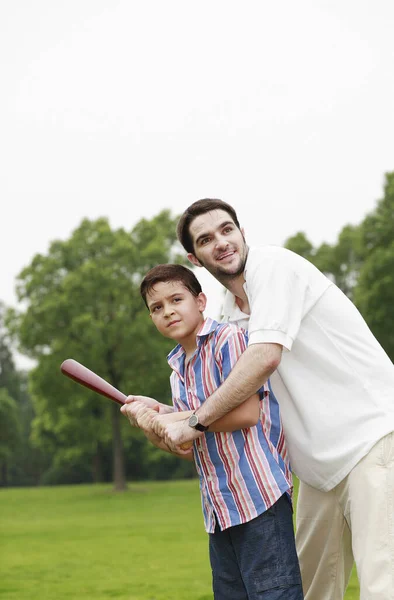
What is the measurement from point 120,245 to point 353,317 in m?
31.0

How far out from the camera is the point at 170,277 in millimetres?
3754

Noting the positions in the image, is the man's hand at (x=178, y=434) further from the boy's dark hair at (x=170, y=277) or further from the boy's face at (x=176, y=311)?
the boy's dark hair at (x=170, y=277)

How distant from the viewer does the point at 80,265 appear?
3591 centimetres

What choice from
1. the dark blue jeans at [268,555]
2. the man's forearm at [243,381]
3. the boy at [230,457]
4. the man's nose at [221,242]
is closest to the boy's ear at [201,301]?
the boy at [230,457]

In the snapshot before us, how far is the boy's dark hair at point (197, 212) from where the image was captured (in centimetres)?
394

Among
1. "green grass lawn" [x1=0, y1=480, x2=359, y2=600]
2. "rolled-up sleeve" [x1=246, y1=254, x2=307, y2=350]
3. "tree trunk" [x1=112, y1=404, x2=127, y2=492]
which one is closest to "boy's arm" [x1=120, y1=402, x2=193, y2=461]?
"rolled-up sleeve" [x1=246, y1=254, x2=307, y2=350]

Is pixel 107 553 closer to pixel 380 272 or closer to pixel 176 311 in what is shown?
pixel 176 311

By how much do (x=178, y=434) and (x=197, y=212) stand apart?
1111 mm

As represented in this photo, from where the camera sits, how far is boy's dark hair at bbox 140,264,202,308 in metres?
3.75

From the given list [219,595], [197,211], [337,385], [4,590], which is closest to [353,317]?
[337,385]

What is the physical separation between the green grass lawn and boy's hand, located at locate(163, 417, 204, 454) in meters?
5.43

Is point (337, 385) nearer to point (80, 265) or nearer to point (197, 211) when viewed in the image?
point (197, 211)

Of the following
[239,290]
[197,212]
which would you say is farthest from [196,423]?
[197,212]

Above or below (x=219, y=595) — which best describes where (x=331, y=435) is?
above
